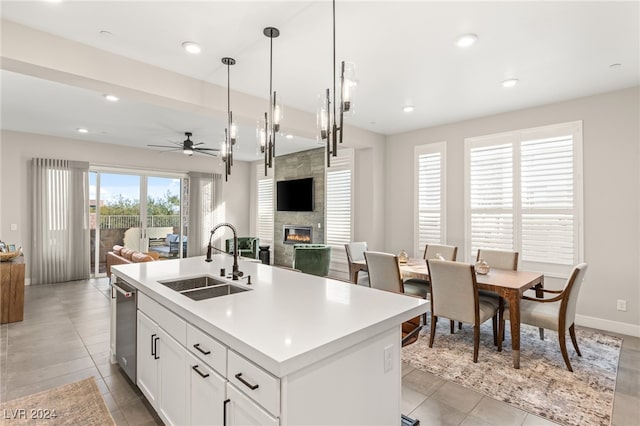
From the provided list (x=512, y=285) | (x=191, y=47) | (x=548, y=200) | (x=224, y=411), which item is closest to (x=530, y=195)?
(x=548, y=200)

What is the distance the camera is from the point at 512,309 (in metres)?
2.90

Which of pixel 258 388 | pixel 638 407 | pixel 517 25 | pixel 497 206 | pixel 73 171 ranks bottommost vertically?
pixel 638 407

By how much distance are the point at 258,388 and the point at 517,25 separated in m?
3.08

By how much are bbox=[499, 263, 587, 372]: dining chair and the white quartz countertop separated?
72.2 inches

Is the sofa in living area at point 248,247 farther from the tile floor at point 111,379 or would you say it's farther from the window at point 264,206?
the tile floor at point 111,379

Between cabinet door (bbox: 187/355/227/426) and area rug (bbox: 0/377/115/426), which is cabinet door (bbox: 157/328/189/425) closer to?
cabinet door (bbox: 187/355/227/426)

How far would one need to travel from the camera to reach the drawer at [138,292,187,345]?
1.75m

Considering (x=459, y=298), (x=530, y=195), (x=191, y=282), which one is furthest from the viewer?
(x=530, y=195)

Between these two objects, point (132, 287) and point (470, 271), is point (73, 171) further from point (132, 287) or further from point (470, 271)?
point (470, 271)

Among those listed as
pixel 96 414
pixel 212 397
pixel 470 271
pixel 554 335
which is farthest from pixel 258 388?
pixel 554 335

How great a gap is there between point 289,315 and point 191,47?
2539mm

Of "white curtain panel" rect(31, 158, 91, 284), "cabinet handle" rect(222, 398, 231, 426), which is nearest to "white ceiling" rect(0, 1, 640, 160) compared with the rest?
"white curtain panel" rect(31, 158, 91, 284)

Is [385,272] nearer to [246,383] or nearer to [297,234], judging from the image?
[246,383]

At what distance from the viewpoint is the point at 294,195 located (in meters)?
7.61
